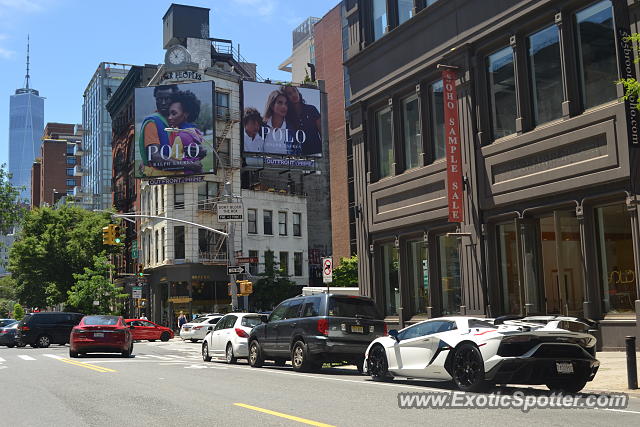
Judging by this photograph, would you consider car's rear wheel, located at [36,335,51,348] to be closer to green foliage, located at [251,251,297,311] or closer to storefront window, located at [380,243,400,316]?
storefront window, located at [380,243,400,316]

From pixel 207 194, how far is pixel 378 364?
45.2 metres

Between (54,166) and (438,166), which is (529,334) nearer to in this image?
(438,166)

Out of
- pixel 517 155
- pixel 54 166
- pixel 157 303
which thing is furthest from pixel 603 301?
pixel 54 166

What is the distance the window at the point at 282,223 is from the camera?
62844 mm

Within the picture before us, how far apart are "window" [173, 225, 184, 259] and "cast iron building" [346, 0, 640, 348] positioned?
1240 inches

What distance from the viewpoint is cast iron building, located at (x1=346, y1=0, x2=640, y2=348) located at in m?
18.4

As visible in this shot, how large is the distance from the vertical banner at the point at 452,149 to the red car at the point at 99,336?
11268mm

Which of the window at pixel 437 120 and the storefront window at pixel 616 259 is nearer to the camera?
the storefront window at pixel 616 259

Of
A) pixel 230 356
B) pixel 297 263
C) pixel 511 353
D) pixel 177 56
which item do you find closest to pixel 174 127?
pixel 177 56

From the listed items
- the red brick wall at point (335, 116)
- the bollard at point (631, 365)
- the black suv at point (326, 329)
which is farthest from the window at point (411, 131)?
the red brick wall at point (335, 116)

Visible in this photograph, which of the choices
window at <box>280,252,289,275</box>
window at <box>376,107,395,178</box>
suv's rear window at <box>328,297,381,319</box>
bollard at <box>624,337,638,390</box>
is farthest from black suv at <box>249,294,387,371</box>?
window at <box>280,252,289,275</box>

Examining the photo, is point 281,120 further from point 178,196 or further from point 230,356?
point 230,356

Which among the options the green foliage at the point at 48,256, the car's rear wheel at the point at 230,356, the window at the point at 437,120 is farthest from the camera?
the green foliage at the point at 48,256

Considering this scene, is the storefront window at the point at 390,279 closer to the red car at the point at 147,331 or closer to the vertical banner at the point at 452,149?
the vertical banner at the point at 452,149
